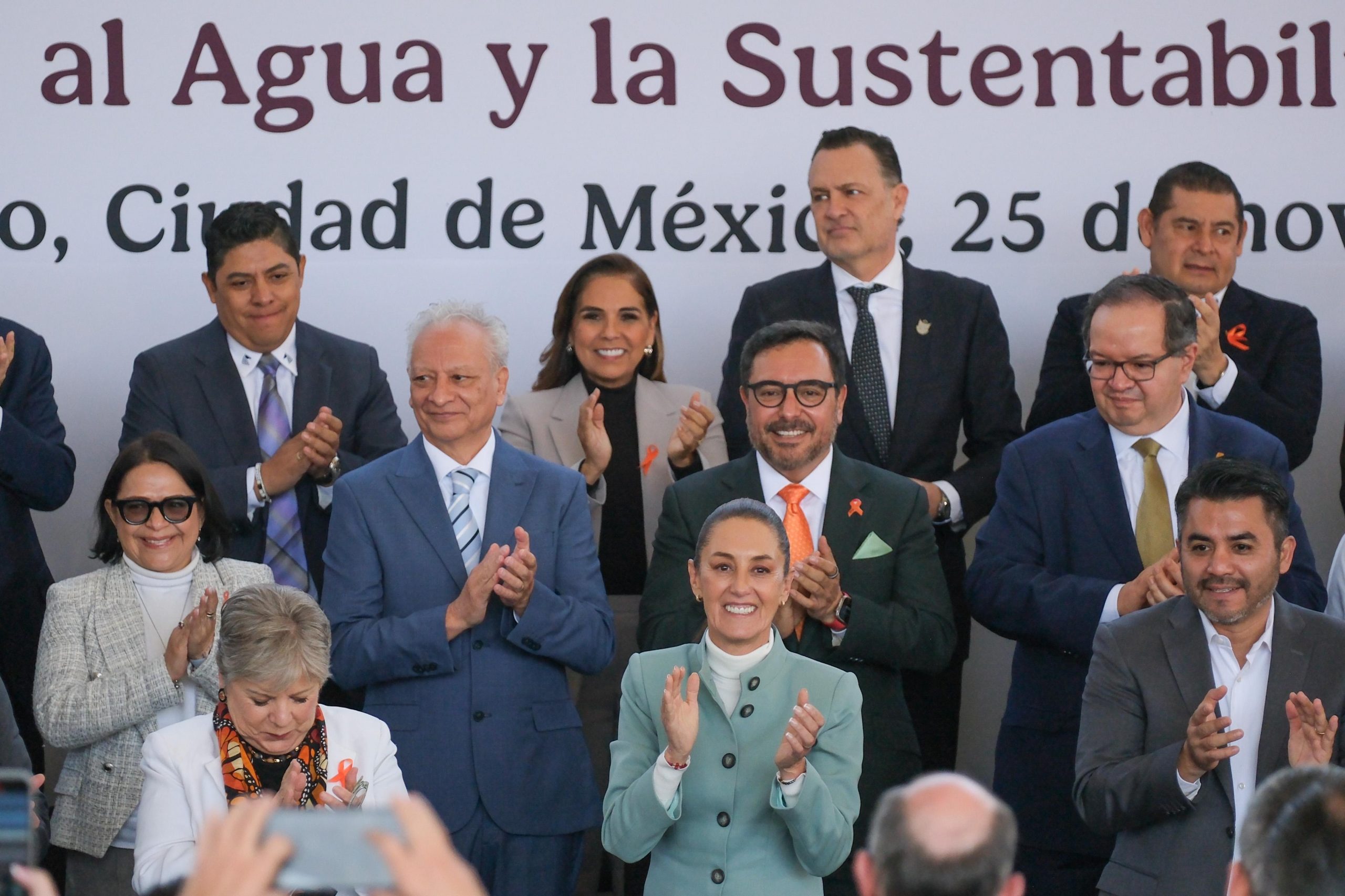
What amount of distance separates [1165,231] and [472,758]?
2.47m

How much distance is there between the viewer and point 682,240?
5.88 meters

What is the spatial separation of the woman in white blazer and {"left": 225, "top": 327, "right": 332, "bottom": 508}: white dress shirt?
57.7 inches

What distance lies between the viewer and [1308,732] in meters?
3.52

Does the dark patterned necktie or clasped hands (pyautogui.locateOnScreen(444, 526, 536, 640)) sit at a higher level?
the dark patterned necktie

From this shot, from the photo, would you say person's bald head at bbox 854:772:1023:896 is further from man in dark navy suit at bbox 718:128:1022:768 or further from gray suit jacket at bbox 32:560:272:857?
man in dark navy suit at bbox 718:128:1022:768

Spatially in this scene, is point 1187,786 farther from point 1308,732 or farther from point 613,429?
point 613,429

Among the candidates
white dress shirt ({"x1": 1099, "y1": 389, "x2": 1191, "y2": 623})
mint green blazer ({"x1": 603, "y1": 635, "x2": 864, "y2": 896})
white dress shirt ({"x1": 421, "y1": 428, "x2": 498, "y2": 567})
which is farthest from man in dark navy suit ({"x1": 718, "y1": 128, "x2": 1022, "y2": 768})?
mint green blazer ({"x1": 603, "y1": 635, "x2": 864, "y2": 896})

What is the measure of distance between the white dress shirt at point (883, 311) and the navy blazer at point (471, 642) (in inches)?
45.6

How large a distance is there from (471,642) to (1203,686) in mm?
1600

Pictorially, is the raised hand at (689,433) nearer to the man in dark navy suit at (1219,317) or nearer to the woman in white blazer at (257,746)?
Answer: the man in dark navy suit at (1219,317)

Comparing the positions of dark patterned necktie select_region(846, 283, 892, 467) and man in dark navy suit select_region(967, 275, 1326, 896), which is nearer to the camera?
man in dark navy suit select_region(967, 275, 1326, 896)

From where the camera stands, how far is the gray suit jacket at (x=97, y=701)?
4.01 metres

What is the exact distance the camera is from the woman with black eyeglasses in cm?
401

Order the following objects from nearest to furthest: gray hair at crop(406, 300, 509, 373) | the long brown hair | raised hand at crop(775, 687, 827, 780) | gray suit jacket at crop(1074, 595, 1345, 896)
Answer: raised hand at crop(775, 687, 827, 780) → gray suit jacket at crop(1074, 595, 1345, 896) → gray hair at crop(406, 300, 509, 373) → the long brown hair
